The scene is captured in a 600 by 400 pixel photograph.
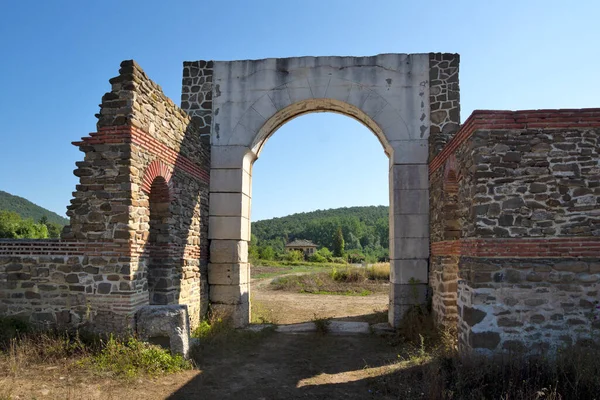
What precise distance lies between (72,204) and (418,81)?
6.91 m

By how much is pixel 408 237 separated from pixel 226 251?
3.68m

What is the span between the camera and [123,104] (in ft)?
20.8

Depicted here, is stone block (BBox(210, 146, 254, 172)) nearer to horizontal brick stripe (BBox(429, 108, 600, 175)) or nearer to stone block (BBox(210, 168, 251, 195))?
stone block (BBox(210, 168, 251, 195))

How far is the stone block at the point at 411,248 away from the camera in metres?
8.88

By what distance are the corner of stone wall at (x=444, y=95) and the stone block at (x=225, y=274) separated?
452cm

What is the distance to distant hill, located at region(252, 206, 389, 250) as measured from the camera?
66.2m

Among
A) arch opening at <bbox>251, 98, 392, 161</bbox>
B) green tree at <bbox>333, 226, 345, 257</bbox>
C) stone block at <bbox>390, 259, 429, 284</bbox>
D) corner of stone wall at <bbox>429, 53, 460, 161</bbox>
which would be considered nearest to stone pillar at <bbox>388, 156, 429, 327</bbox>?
stone block at <bbox>390, 259, 429, 284</bbox>

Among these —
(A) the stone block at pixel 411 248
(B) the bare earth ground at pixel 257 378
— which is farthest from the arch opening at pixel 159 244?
(A) the stone block at pixel 411 248

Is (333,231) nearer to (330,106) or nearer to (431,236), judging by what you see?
(330,106)

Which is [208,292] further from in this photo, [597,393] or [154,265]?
[597,393]

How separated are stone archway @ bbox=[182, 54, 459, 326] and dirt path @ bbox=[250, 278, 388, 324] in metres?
1.54

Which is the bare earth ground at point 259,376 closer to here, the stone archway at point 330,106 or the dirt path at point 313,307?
the stone archway at point 330,106

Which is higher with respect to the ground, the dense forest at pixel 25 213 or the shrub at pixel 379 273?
the dense forest at pixel 25 213

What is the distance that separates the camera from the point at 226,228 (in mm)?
9258
